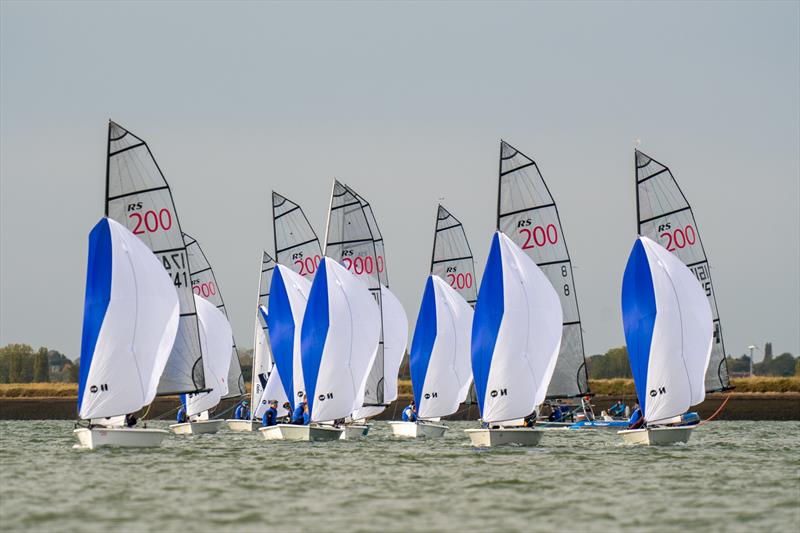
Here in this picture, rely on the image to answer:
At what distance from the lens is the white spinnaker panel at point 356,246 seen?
159 feet

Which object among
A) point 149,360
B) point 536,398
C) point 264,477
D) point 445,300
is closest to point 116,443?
point 149,360

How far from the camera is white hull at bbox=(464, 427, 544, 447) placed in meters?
39.5

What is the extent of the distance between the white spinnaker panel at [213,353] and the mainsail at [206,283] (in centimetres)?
81

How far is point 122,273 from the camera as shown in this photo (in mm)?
37750

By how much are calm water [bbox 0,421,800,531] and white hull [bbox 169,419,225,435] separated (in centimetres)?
1160

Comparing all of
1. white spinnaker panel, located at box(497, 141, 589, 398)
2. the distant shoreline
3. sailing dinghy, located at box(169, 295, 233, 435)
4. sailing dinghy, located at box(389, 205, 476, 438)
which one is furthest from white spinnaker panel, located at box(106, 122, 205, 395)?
the distant shoreline

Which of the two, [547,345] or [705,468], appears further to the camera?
[547,345]

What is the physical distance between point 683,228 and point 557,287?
508 centimetres

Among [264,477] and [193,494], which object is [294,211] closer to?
[264,477]

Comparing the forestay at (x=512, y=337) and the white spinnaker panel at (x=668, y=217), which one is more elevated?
the white spinnaker panel at (x=668, y=217)

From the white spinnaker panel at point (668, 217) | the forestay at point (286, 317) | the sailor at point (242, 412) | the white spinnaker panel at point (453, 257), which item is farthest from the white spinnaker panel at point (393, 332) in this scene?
the white spinnaker panel at point (668, 217)

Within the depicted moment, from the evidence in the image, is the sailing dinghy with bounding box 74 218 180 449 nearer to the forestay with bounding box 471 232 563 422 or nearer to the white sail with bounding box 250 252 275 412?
the forestay with bounding box 471 232 563 422

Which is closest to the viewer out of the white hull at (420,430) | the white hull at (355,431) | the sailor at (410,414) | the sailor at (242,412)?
the white hull at (355,431)

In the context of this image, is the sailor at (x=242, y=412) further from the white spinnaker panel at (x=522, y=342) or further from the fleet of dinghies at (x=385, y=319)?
the white spinnaker panel at (x=522, y=342)
